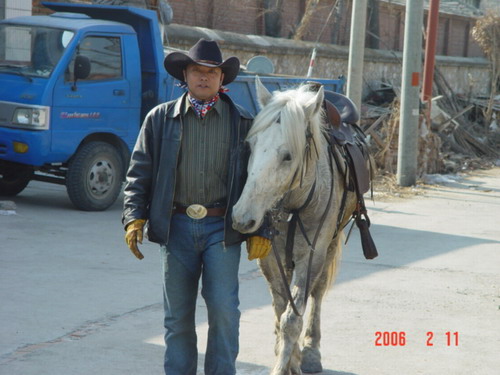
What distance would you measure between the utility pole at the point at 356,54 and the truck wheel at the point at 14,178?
568cm

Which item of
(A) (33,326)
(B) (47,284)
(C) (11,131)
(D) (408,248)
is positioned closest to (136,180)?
(A) (33,326)

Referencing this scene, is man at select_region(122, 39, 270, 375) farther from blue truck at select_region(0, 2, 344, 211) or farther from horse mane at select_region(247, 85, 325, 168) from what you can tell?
blue truck at select_region(0, 2, 344, 211)

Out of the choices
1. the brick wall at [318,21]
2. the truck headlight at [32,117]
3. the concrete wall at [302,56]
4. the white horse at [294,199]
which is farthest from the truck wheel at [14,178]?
the white horse at [294,199]

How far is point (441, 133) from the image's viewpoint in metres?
20.6

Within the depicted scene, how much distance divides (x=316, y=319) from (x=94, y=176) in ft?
20.2

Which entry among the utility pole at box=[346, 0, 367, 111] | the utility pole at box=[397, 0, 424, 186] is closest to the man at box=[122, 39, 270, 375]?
the utility pole at box=[346, 0, 367, 111]

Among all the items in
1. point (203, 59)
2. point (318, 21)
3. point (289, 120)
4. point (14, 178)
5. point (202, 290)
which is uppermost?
point (318, 21)

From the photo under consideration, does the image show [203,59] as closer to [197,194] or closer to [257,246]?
[197,194]

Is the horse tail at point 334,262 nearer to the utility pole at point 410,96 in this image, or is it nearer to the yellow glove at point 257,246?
the yellow glove at point 257,246

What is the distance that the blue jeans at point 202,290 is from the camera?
4.59 meters

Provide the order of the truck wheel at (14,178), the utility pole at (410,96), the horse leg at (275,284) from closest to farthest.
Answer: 1. the horse leg at (275,284)
2. the truck wheel at (14,178)
3. the utility pole at (410,96)

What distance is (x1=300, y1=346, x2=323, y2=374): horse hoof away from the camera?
5707 mm

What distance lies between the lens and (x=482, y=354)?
6.19 meters

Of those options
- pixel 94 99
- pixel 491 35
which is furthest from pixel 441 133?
pixel 94 99
